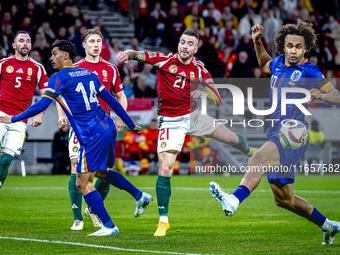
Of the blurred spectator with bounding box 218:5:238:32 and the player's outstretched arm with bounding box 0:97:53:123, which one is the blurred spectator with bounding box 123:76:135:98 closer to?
the blurred spectator with bounding box 218:5:238:32

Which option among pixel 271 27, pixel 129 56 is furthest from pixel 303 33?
pixel 271 27

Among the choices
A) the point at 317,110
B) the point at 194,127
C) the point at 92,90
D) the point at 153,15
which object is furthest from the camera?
the point at 153,15

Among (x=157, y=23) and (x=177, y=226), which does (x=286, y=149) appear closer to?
(x=177, y=226)

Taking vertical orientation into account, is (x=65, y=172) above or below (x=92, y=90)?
below

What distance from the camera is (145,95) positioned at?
16.3 metres

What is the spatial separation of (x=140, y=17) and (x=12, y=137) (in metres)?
11.8

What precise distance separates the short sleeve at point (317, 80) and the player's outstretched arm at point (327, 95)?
47 millimetres

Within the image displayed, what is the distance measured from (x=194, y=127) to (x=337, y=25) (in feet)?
46.8

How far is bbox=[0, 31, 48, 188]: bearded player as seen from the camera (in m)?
8.00

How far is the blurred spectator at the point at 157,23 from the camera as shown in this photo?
18438mm

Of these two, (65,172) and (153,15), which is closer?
(65,172)

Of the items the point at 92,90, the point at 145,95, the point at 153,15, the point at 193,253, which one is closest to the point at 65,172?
the point at 145,95

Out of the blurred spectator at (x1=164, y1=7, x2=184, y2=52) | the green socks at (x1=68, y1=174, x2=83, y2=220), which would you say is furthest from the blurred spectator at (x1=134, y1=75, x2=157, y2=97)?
the green socks at (x1=68, y1=174, x2=83, y2=220)

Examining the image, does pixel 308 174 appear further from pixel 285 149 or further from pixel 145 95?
pixel 285 149
